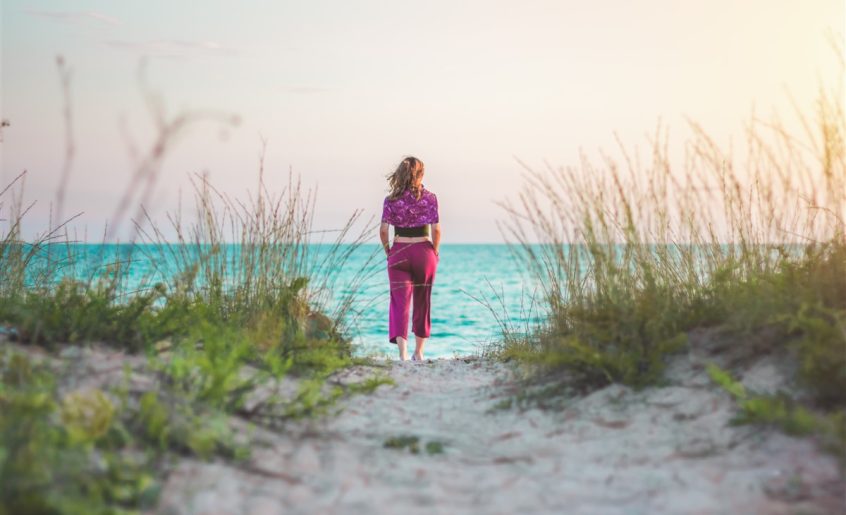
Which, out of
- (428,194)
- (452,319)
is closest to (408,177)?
(428,194)

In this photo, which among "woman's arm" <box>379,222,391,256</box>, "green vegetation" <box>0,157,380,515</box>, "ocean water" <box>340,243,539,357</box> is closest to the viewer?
"green vegetation" <box>0,157,380,515</box>

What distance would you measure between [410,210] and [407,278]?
65 centimetres

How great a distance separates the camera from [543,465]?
9.83 ft

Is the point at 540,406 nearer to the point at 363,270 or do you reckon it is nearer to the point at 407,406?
the point at 407,406

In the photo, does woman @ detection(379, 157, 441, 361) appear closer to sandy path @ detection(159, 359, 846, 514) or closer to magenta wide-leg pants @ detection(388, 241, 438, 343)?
magenta wide-leg pants @ detection(388, 241, 438, 343)

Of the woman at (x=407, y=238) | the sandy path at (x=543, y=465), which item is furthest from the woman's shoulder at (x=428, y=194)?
the sandy path at (x=543, y=465)

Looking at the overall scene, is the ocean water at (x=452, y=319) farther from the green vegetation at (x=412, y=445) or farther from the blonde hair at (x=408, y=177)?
the green vegetation at (x=412, y=445)

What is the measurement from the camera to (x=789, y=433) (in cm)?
290

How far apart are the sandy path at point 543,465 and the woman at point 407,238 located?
2984 mm

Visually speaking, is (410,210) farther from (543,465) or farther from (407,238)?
(543,465)

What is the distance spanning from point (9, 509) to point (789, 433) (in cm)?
275

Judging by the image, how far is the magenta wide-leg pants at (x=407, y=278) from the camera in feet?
22.1

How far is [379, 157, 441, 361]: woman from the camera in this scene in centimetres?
668

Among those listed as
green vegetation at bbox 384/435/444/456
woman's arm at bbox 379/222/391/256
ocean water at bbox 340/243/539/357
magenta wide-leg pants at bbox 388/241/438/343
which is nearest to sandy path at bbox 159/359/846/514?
green vegetation at bbox 384/435/444/456
